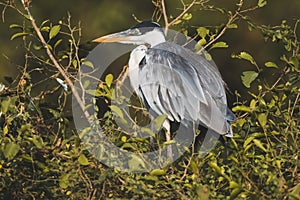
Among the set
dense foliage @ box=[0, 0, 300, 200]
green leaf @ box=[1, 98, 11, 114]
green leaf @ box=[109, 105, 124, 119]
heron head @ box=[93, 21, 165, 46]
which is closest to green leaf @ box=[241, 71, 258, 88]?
dense foliage @ box=[0, 0, 300, 200]

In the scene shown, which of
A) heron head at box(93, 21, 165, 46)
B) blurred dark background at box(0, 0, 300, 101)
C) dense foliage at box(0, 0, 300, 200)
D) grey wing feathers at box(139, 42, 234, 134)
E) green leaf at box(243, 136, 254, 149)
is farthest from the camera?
blurred dark background at box(0, 0, 300, 101)

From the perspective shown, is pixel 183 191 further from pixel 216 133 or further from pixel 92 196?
pixel 216 133

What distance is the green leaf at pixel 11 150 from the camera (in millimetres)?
2008

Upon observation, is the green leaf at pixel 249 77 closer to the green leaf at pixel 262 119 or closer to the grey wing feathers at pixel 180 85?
the green leaf at pixel 262 119

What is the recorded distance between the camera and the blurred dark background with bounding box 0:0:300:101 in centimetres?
471

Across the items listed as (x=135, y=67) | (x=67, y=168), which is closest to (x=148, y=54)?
(x=135, y=67)

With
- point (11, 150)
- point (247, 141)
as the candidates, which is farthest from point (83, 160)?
point (247, 141)

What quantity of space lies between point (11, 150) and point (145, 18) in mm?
2832

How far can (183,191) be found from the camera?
2.03 meters

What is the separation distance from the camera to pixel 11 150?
6.59ft

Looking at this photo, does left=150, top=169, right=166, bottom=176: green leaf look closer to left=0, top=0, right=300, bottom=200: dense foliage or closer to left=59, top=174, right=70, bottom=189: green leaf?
left=0, top=0, right=300, bottom=200: dense foliage

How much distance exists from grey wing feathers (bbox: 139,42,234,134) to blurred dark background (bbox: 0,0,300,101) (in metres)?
1.59

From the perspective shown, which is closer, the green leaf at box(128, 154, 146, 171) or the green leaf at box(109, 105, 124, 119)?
the green leaf at box(128, 154, 146, 171)

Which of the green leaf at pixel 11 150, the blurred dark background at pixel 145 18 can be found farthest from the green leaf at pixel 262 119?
the blurred dark background at pixel 145 18
